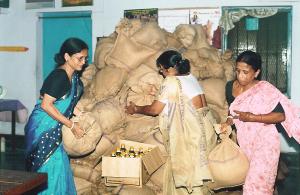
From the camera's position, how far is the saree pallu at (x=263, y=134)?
3449mm

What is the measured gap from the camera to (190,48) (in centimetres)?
534

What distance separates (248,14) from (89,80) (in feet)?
10.5

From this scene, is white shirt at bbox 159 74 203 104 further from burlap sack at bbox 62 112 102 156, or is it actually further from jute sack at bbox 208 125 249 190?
burlap sack at bbox 62 112 102 156

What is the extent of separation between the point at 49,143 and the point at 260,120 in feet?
5.98

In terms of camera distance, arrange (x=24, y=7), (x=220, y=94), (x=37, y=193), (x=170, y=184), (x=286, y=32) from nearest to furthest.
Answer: (x=37, y=193) < (x=170, y=184) < (x=220, y=94) < (x=286, y=32) < (x=24, y=7)

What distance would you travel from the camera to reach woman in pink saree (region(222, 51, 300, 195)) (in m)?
3.45

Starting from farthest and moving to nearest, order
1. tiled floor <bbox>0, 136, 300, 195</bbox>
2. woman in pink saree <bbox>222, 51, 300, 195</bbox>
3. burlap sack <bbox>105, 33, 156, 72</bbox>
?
tiled floor <bbox>0, 136, 300, 195</bbox>, burlap sack <bbox>105, 33, 156, 72</bbox>, woman in pink saree <bbox>222, 51, 300, 195</bbox>

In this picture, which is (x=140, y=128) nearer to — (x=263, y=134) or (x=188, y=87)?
(x=188, y=87)

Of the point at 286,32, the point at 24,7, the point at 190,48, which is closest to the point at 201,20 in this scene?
the point at 286,32

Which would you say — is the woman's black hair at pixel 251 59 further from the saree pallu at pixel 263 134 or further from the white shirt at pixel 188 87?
the white shirt at pixel 188 87

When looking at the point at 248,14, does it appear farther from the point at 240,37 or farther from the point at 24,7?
the point at 24,7

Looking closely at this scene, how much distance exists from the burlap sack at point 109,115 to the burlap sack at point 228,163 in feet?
3.99

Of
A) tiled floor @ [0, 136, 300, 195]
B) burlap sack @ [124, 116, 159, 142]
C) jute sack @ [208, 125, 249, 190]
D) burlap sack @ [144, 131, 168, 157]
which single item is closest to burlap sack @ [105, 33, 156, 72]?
burlap sack @ [124, 116, 159, 142]

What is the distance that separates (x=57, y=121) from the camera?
359cm
